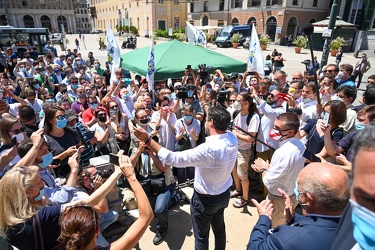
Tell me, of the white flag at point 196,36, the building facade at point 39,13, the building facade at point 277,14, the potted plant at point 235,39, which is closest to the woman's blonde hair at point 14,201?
the white flag at point 196,36

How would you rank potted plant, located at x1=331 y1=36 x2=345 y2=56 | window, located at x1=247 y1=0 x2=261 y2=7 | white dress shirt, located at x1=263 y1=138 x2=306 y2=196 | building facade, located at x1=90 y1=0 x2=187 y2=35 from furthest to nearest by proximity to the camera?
building facade, located at x1=90 y1=0 x2=187 y2=35 < window, located at x1=247 y1=0 x2=261 y2=7 < potted plant, located at x1=331 y1=36 x2=345 y2=56 < white dress shirt, located at x1=263 y1=138 x2=306 y2=196

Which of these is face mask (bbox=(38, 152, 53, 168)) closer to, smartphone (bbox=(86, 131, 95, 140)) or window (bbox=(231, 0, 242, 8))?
smartphone (bbox=(86, 131, 95, 140))

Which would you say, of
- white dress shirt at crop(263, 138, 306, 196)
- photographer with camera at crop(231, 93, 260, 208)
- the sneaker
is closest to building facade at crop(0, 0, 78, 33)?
photographer with camera at crop(231, 93, 260, 208)

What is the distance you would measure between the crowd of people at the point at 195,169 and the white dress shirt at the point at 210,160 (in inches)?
0.5

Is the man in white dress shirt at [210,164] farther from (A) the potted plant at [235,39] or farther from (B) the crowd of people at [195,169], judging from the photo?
(A) the potted plant at [235,39]

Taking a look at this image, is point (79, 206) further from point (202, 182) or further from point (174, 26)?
point (174, 26)

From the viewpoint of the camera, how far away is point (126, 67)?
8742mm

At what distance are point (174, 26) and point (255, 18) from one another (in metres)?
23.8

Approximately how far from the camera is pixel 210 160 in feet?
8.38

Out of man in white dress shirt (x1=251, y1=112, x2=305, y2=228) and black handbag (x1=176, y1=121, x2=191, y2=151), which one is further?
black handbag (x1=176, y1=121, x2=191, y2=151)

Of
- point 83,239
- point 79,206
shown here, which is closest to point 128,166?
point 79,206

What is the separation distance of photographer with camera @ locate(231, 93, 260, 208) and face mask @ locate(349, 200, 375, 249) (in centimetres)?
301

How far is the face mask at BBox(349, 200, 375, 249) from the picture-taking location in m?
0.83

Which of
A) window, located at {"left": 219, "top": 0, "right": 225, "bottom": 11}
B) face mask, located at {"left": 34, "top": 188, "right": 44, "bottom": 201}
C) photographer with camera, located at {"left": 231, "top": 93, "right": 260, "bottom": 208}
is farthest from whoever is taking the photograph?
window, located at {"left": 219, "top": 0, "right": 225, "bottom": 11}
